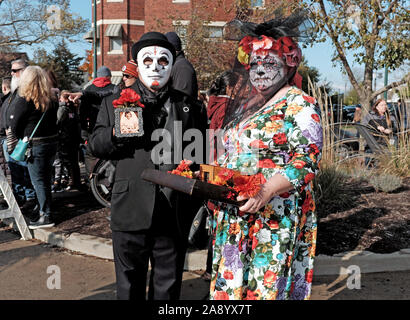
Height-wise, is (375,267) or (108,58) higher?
(108,58)

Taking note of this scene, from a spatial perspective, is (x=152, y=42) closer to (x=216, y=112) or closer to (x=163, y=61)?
(x=163, y=61)

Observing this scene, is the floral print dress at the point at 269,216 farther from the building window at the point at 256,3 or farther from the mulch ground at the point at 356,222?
the building window at the point at 256,3

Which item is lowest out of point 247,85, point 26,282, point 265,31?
point 26,282

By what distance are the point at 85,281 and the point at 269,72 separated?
2.76 meters

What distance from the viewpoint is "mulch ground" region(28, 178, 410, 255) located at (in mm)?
4777

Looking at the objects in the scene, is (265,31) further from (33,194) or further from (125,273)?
(33,194)

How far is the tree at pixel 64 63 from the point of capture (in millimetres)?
35344

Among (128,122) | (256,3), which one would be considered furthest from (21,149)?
(256,3)

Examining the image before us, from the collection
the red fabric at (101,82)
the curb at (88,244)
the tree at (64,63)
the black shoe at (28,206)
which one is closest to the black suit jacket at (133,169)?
the curb at (88,244)

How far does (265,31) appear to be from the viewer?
2.38 metres

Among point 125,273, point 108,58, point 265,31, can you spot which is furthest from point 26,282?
point 108,58

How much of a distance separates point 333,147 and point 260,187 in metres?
4.87

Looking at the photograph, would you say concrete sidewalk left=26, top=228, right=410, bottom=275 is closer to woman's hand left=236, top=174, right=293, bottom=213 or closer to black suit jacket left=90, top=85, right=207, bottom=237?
black suit jacket left=90, top=85, right=207, bottom=237

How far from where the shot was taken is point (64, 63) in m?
38.6
